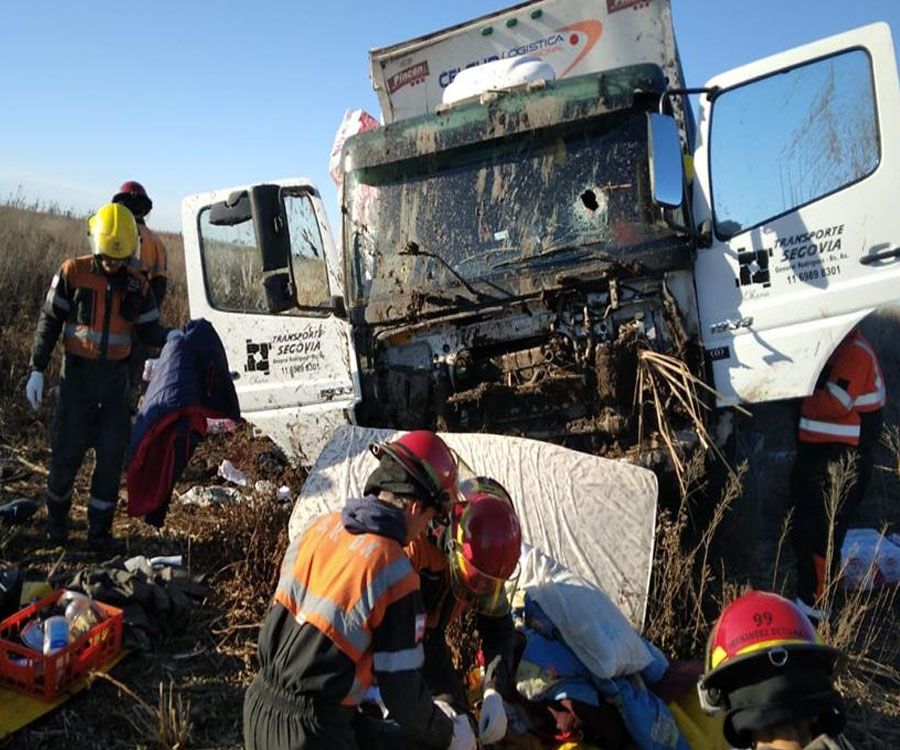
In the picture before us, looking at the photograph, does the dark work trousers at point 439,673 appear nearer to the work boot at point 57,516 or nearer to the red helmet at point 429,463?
the red helmet at point 429,463

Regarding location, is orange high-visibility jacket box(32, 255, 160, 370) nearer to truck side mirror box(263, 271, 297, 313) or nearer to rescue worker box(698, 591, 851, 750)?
truck side mirror box(263, 271, 297, 313)

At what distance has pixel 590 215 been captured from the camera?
161 inches

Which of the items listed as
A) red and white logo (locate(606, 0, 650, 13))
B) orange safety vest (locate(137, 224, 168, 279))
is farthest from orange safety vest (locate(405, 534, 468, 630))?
orange safety vest (locate(137, 224, 168, 279))

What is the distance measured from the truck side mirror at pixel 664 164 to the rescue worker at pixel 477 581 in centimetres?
166

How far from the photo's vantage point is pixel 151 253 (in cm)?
605

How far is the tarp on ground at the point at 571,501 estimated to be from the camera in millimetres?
3523

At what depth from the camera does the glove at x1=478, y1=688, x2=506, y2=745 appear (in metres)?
2.57

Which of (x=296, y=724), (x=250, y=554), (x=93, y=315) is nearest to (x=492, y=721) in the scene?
(x=296, y=724)

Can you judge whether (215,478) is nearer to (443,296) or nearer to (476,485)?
(443,296)

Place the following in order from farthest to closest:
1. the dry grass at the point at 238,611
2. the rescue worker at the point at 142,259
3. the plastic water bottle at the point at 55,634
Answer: the rescue worker at the point at 142,259, the plastic water bottle at the point at 55,634, the dry grass at the point at 238,611

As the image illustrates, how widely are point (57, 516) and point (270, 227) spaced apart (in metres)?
2.12

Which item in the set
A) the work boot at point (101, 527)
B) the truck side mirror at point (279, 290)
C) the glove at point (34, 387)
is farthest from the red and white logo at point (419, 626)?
the glove at point (34, 387)

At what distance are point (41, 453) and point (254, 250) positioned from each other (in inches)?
117

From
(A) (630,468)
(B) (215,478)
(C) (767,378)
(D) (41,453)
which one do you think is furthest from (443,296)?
(D) (41,453)
